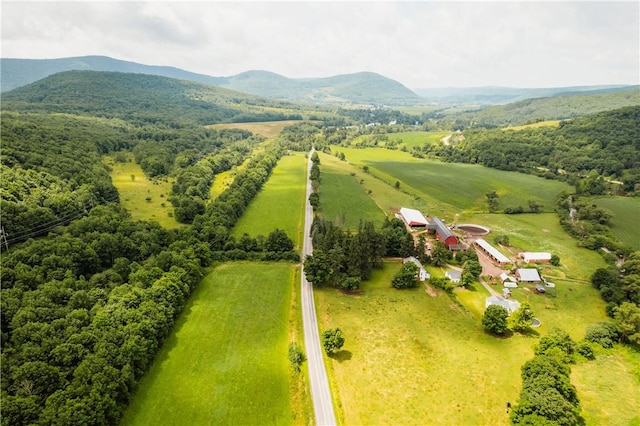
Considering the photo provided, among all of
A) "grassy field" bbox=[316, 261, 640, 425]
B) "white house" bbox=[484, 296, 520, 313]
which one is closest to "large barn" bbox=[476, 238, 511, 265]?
"grassy field" bbox=[316, 261, 640, 425]

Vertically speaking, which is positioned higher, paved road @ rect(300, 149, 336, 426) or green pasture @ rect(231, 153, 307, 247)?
green pasture @ rect(231, 153, 307, 247)

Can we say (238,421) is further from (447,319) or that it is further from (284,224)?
(284,224)

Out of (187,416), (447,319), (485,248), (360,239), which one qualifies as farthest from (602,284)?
(187,416)

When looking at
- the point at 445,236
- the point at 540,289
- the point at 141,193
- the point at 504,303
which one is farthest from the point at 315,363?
the point at 141,193

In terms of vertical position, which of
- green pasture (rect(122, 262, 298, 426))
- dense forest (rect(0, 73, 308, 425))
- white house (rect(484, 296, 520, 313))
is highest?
dense forest (rect(0, 73, 308, 425))

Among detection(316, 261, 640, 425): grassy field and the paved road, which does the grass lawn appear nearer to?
detection(316, 261, 640, 425): grassy field

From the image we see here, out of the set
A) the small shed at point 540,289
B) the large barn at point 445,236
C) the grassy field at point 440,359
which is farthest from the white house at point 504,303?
the large barn at point 445,236

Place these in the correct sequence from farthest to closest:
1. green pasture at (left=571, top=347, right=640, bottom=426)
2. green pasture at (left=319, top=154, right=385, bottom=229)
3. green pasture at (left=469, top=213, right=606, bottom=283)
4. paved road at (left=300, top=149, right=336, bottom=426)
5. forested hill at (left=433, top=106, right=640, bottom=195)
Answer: forested hill at (left=433, top=106, right=640, bottom=195), green pasture at (left=319, top=154, right=385, bottom=229), green pasture at (left=469, top=213, right=606, bottom=283), green pasture at (left=571, top=347, right=640, bottom=426), paved road at (left=300, top=149, right=336, bottom=426)

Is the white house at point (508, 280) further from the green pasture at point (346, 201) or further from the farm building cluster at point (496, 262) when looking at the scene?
the green pasture at point (346, 201)
